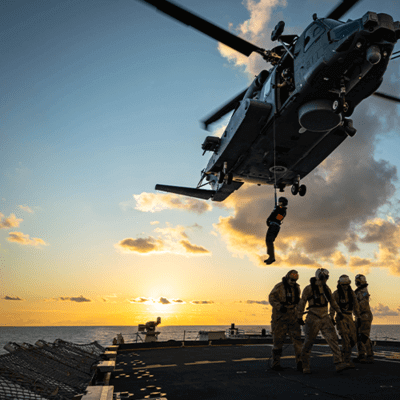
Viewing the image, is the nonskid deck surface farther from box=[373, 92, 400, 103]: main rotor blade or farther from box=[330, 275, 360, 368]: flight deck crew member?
box=[373, 92, 400, 103]: main rotor blade

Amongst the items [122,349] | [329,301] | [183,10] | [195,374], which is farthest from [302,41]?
[122,349]

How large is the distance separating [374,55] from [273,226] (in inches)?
193

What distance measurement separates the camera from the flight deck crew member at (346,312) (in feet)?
31.1

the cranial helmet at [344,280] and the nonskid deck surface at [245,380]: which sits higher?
A: the cranial helmet at [344,280]

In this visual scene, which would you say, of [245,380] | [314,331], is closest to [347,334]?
[314,331]

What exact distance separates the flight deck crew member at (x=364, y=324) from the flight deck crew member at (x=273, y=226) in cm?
486

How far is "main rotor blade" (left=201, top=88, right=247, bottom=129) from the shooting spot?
47.2 feet

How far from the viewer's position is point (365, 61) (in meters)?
8.02

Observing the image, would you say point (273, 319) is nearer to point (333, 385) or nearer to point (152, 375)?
point (333, 385)

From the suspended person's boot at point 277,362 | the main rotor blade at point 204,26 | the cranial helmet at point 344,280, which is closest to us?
the main rotor blade at point 204,26

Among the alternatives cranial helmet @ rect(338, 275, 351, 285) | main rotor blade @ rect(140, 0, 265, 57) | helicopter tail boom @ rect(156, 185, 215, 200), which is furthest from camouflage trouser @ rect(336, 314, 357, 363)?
helicopter tail boom @ rect(156, 185, 215, 200)

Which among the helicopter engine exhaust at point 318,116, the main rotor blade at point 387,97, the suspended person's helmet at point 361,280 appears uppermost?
the main rotor blade at point 387,97

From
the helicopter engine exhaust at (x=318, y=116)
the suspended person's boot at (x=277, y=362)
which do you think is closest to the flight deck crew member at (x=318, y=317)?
the suspended person's boot at (x=277, y=362)

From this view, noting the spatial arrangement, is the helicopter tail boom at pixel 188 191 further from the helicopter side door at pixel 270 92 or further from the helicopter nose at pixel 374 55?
the helicopter nose at pixel 374 55
